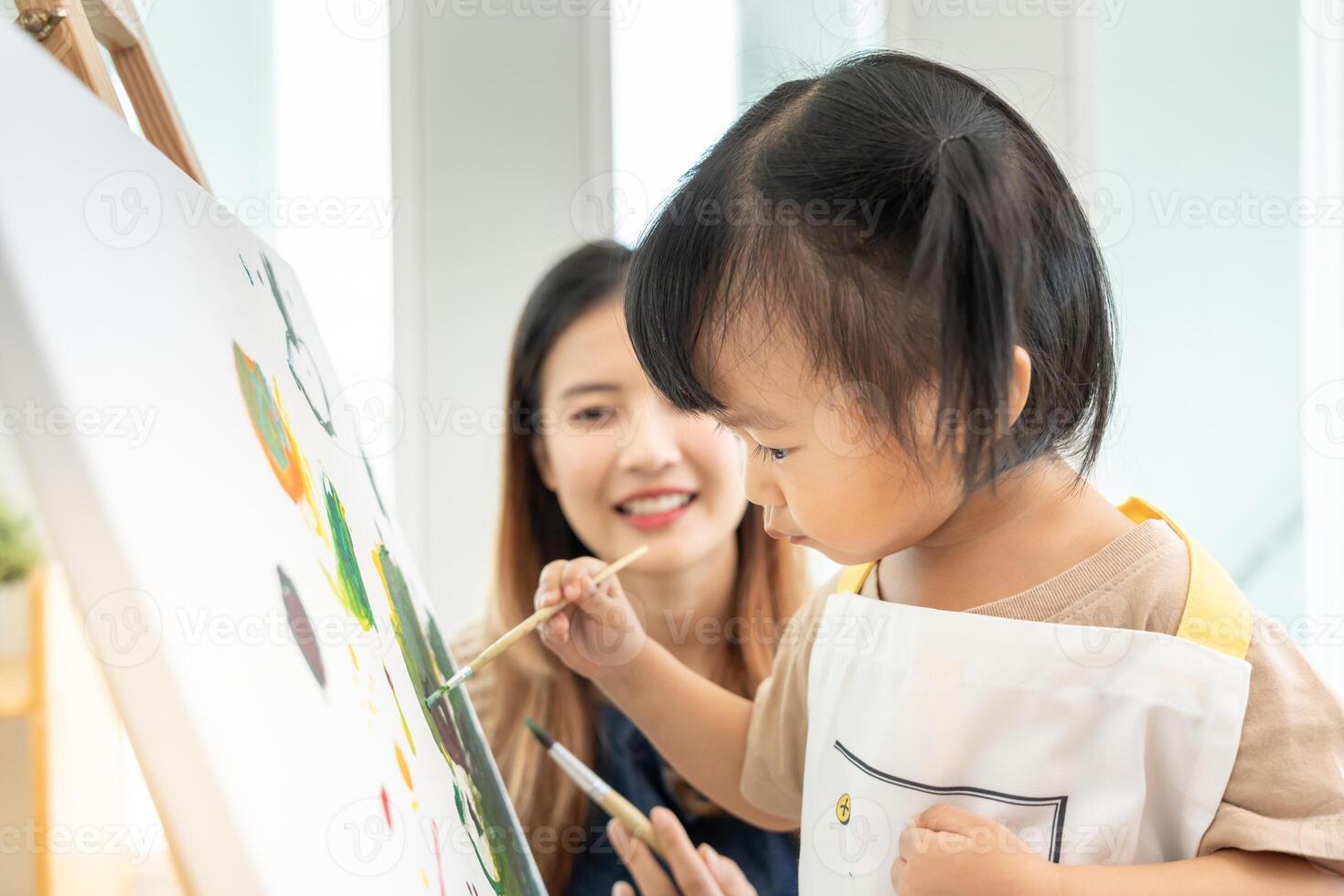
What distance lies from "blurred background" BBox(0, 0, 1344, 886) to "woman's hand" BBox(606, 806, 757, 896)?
0.64 meters

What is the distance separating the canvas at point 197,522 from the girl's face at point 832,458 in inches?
10.1

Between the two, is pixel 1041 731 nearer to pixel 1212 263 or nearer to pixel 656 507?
pixel 656 507

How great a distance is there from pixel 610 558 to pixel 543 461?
0.54 feet

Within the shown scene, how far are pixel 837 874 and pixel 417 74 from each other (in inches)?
55.5

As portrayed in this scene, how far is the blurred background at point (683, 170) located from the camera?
131 cm

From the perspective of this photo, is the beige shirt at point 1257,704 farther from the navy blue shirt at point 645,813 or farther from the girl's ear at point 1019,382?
the navy blue shirt at point 645,813

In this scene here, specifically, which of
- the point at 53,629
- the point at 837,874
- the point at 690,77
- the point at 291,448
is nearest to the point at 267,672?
the point at 291,448

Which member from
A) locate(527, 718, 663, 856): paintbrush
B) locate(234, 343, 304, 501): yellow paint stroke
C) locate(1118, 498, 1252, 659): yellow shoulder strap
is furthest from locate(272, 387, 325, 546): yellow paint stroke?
locate(1118, 498, 1252, 659): yellow shoulder strap

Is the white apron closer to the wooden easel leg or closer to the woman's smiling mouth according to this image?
the woman's smiling mouth

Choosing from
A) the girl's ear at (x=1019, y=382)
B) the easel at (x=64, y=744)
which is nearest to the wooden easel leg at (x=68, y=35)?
the girl's ear at (x=1019, y=382)

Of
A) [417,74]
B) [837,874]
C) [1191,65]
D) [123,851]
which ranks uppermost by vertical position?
[417,74]

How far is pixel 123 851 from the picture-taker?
1.66 meters

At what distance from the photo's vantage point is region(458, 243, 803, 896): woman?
111 centimetres

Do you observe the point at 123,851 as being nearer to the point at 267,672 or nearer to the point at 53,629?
the point at 53,629
